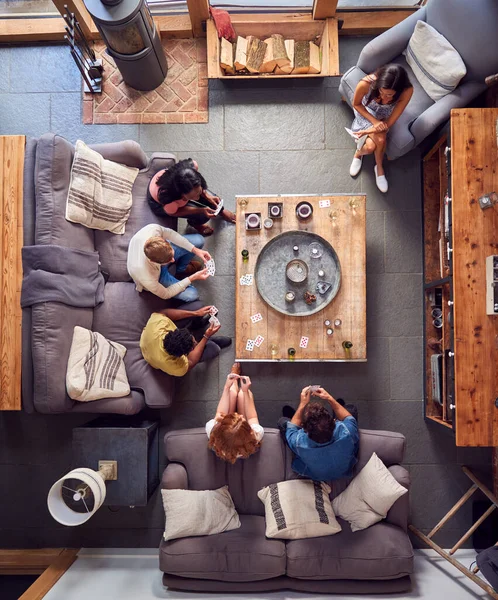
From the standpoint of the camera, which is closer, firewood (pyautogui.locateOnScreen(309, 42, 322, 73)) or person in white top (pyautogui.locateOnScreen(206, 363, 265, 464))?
person in white top (pyautogui.locateOnScreen(206, 363, 265, 464))

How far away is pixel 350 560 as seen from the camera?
3127 millimetres

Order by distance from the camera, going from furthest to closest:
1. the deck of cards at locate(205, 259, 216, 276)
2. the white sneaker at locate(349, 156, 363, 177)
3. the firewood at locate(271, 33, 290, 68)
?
the white sneaker at locate(349, 156, 363, 177) < the firewood at locate(271, 33, 290, 68) < the deck of cards at locate(205, 259, 216, 276)

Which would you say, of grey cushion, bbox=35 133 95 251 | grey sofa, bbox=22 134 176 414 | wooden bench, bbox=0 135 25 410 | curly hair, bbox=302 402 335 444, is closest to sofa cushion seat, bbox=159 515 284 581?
curly hair, bbox=302 402 335 444

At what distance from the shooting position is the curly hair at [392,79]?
3.33 meters

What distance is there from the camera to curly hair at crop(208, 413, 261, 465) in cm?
320

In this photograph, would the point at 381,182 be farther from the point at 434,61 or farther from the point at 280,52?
the point at 280,52

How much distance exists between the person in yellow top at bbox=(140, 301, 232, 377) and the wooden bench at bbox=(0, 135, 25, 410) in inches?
35.9

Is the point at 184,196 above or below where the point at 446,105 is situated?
below

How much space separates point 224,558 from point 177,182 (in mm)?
2664

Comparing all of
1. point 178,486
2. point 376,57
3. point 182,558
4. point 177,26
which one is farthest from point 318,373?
point 177,26

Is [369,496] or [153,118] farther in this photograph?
[153,118]

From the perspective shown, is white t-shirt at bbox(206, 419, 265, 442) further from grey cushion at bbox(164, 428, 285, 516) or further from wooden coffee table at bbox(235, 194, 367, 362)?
wooden coffee table at bbox(235, 194, 367, 362)

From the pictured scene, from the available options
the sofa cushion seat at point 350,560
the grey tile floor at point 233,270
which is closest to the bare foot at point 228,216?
the grey tile floor at point 233,270

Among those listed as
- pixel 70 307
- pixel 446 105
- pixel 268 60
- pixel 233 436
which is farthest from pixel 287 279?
pixel 268 60
